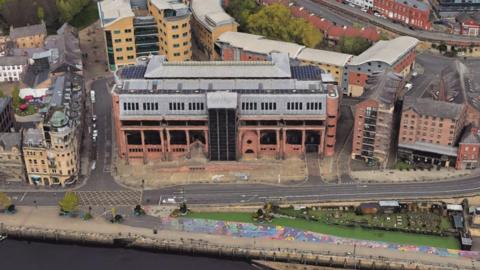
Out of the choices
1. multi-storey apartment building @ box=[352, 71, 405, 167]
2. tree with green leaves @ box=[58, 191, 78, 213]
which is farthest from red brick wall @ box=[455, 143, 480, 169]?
tree with green leaves @ box=[58, 191, 78, 213]

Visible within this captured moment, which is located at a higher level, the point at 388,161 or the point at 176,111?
the point at 176,111

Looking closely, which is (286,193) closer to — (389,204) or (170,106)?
(389,204)

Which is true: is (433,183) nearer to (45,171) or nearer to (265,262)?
(265,262)

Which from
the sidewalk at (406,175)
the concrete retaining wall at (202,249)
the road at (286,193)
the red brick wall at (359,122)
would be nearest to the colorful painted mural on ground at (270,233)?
the concrete retaining wall at (202,249)

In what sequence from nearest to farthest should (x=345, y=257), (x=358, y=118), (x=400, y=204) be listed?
(x=345, y=257), (x=400, y=204), (x=358, y=118)

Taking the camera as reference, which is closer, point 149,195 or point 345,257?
point 345,257

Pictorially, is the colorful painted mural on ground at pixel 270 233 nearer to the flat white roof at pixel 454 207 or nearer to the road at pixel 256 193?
the road at pixel 256 193

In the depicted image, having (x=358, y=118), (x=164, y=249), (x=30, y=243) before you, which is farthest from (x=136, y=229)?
(x=358, y=118)
